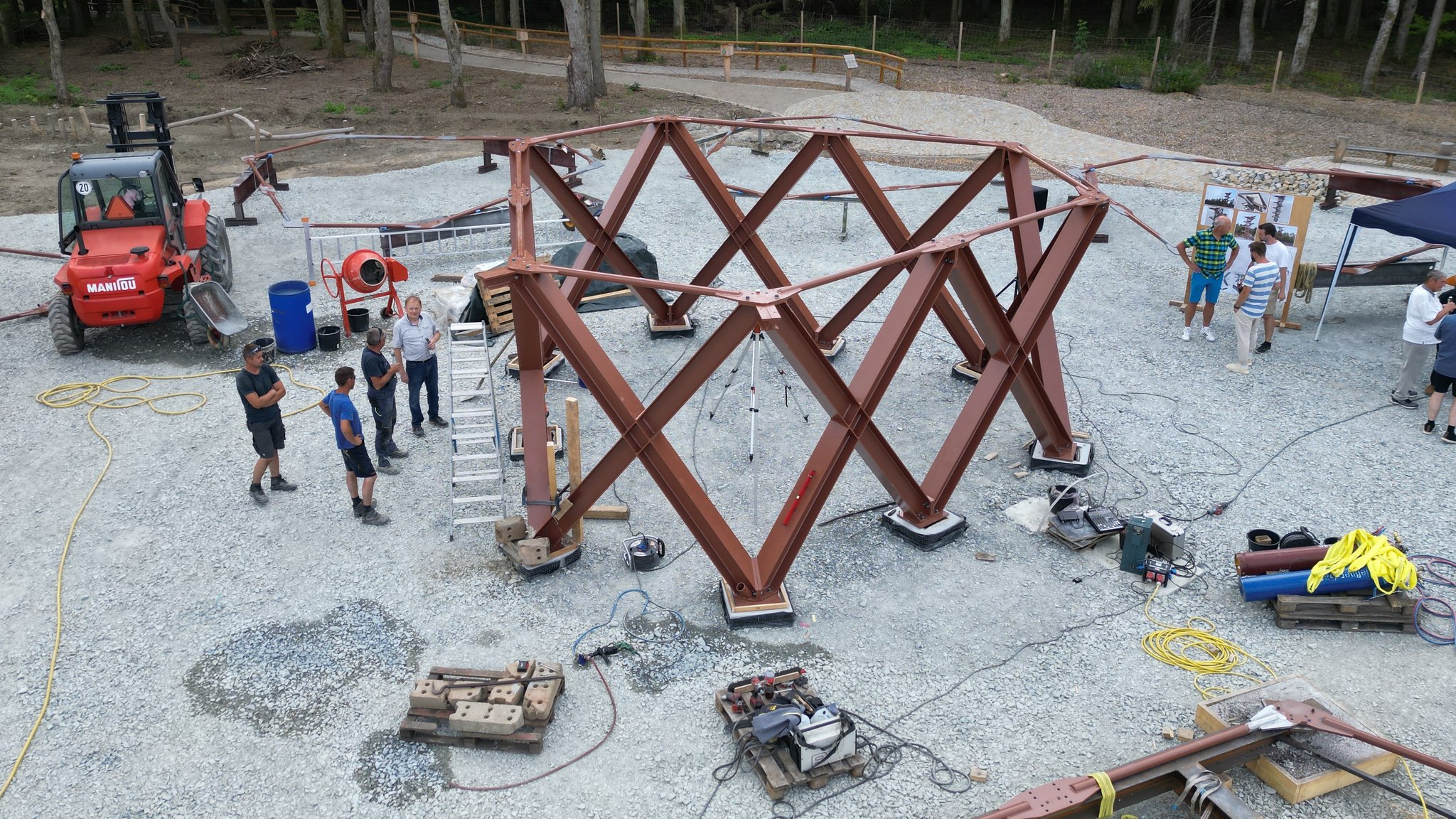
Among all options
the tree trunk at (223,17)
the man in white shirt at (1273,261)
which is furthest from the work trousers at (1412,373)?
the tree trunk at (223,17)

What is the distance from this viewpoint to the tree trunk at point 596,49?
29.3m

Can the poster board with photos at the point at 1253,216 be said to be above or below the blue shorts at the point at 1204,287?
above

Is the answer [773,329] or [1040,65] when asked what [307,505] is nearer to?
[773,329]

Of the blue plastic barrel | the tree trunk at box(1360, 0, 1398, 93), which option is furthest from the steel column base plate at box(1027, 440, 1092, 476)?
the tree trunk at box(1360, 0, 1398, 93)

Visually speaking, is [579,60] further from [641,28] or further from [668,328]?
[668,328]

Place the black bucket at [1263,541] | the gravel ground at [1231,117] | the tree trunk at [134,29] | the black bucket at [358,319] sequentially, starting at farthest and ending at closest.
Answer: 1. the tree trunk at [134,29]
2. the gravel ground at [1231,117]
3. the black bucket at [358,319]
4. the black bucket at [1263,541]

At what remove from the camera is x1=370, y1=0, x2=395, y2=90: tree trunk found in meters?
31.3

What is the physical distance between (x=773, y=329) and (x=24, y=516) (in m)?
8.28

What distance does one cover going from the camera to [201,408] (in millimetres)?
12305

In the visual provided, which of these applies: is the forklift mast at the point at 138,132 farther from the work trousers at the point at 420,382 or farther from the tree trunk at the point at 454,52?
the tree trunk at the point at 454,52

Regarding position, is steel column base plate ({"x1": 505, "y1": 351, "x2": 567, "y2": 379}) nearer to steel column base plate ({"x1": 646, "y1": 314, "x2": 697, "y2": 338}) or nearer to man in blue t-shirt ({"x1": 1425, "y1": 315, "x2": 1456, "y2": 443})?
steel column base plate ({"x1": 646, "y1": 314, "x2": 697, "y2": 338})

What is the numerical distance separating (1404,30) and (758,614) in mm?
41754

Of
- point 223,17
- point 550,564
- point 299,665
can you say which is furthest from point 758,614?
point 223,17

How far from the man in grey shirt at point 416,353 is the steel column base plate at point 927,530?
18.8ft
